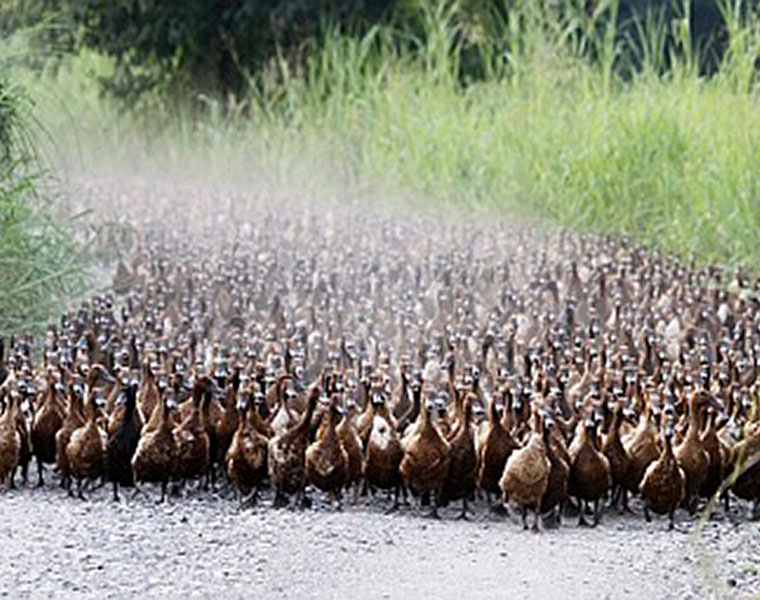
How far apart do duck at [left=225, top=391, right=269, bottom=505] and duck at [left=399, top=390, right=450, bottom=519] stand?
54cm

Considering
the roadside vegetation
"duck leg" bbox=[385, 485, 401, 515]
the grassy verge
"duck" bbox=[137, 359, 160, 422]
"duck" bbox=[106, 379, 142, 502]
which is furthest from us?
the roadside vegetation

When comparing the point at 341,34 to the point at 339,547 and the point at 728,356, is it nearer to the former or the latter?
the point at 728,356

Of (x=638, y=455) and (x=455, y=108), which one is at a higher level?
(x=638, y=455)

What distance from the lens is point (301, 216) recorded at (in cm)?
1203

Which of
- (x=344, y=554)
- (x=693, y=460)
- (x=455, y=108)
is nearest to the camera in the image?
(x=344, y=554)

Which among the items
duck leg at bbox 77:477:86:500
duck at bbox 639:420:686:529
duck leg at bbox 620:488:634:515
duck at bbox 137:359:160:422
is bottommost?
duck leg at bbox 620:488:634:515

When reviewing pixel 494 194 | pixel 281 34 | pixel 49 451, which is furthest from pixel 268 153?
pixel 49 451

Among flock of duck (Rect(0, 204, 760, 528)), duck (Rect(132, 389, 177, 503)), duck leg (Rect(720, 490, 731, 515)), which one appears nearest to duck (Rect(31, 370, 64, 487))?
flock of duck (Rect(0, 204, 760, 528))

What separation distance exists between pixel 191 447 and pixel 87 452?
389 mm

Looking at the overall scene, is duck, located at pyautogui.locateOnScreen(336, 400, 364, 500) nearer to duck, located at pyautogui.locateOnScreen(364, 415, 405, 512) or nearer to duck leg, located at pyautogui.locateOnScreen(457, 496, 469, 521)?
duck, located at pyautogui.locateOnScreen(364, 415, 405, 512)

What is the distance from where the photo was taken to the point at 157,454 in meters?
6.28

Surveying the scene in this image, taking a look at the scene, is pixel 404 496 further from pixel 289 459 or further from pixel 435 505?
pixel 289 459

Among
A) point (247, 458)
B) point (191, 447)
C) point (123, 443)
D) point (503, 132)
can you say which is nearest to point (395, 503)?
point (247, 458)

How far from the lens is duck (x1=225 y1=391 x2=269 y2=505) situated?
6270 mm
